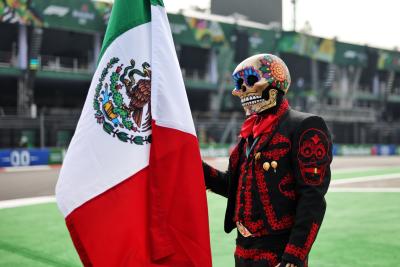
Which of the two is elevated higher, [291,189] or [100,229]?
[291,189]

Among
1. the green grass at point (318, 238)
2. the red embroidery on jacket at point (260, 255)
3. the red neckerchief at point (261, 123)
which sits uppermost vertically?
the red neckerchief at point (261, 123)

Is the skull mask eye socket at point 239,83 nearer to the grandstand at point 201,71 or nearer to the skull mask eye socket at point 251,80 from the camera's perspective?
the skull mask eye socket at point 251,80

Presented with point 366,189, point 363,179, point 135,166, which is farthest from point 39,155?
point 135,166

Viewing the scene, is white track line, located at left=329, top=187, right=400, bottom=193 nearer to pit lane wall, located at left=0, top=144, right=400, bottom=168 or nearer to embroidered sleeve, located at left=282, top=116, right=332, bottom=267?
embroidered sleeve, located at left=282, top=116, right=332, bottom=267

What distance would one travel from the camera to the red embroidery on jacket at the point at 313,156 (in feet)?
7.45

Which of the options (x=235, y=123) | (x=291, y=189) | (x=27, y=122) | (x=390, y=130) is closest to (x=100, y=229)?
(x=291, y=189)

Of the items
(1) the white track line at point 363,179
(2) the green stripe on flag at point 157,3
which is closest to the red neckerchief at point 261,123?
(2) the green stripe on flag at point 157,3

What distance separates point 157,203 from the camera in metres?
2.51

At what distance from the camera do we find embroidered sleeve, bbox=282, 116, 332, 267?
2.24 m

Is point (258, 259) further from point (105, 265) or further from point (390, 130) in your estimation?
point (390, 130)

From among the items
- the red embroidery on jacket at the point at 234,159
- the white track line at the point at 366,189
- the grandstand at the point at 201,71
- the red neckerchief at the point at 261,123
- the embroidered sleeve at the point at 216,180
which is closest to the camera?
the red neckerchief at the point at 261,123

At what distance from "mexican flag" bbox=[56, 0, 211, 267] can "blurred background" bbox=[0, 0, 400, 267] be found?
2989 mm

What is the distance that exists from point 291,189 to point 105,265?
3.17 ft

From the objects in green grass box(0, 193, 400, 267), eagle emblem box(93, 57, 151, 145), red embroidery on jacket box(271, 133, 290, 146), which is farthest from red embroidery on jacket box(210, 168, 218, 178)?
green grass box(0, 193, 400, 267)
